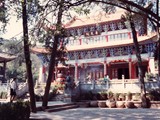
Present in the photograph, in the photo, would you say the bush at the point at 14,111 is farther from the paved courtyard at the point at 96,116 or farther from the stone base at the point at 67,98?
the stone base at the point at 67,98

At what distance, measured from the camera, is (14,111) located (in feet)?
23.5

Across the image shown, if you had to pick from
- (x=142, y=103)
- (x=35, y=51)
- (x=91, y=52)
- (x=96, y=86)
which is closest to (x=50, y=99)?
(x=96, y=86)

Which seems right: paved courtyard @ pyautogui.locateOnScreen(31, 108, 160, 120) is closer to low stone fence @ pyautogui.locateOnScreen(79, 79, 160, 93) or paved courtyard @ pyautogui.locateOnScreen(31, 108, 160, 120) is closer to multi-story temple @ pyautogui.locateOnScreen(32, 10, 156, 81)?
low stone fence @ pyautogui.locateOnScreen(79, 79, 160, 93)

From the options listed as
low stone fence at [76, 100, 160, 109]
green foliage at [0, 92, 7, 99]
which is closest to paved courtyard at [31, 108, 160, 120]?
low stone fence at [76, 100, 160, 109]

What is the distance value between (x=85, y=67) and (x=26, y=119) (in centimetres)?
1886

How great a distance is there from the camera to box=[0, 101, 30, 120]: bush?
686cm

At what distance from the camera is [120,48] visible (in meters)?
23.2

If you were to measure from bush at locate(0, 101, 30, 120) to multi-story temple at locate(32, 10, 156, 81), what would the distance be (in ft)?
46.9

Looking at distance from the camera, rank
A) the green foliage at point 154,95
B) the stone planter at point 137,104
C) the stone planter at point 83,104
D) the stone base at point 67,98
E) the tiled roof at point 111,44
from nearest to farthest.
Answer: the stone planter at point 137,104 → the green foliage at point 154,95 → the stone planter at point 83,104 → the stone base at point 67,98 → the tiled roof at point 111,44

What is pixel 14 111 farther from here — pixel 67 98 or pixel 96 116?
pixel 67 98

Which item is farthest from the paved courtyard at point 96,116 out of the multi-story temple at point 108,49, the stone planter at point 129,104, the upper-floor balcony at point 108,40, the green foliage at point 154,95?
the upper-floor balcony at point 108,40

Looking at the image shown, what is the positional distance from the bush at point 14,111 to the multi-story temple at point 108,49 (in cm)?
1429

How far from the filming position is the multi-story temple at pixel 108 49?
22391mm

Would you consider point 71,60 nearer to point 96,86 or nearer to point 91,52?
point 91,52
